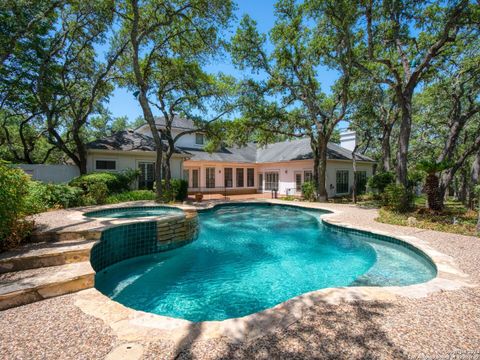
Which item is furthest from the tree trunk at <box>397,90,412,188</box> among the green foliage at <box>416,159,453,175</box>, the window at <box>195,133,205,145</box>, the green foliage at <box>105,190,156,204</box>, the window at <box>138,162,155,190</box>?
the window at <box>195,133,205,145</box>

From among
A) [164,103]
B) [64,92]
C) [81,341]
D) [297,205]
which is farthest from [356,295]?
[64,92]

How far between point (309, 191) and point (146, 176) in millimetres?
11985

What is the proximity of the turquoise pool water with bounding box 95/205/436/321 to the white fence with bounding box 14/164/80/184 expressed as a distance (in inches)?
433

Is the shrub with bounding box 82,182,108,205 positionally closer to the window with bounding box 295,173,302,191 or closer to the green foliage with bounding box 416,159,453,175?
the window with bounding box 295,173,302,191

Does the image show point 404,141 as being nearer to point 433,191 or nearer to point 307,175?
point 433,191

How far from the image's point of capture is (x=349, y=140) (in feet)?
76.5

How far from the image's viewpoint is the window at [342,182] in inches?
832

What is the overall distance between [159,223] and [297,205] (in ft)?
30.2

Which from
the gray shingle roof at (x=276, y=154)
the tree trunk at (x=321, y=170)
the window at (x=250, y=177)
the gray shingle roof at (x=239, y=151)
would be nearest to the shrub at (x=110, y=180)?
the gray shingle roof at (x=239, y=151)

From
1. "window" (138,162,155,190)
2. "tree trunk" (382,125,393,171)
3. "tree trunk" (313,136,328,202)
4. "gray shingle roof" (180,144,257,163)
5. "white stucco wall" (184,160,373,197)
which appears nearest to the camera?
"tree trunk" (313,136,328,202)

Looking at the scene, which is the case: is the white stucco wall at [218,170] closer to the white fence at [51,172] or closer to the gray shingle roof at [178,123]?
the gray shingle roof at [178,123]

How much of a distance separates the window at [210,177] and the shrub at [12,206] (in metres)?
17.6

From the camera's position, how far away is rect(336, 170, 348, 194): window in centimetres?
2114

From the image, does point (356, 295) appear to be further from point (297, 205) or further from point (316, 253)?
point (297, 205)
